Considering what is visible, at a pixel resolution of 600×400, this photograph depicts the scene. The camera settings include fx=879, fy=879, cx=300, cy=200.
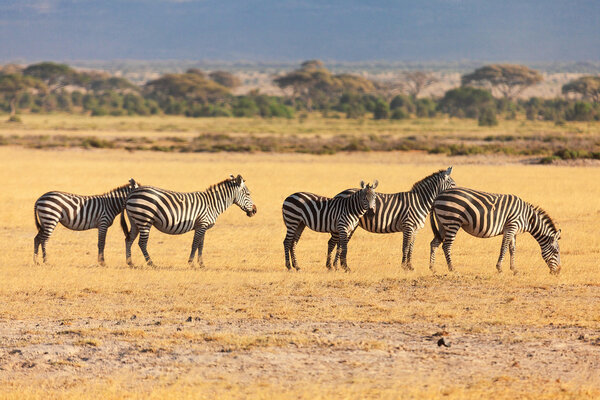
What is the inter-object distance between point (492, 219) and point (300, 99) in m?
97.9

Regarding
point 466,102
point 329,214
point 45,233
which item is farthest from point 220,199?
point 466,102

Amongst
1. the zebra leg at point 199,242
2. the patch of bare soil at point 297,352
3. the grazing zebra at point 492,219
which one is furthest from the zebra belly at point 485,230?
the zebra leg at point 199,242

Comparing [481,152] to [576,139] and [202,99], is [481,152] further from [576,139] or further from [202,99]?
[202,99]

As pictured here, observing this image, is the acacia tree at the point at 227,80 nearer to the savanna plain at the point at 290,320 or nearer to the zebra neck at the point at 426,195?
the savanna plain at the point at 290,320

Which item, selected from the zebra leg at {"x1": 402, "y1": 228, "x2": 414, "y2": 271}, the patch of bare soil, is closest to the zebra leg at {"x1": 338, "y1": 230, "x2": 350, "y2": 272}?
the zebra leg at {"x1": 402, "y1": 228, "x2": 414, "y2": 271}

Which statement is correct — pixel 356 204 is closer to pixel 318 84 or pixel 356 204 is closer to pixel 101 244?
pixel 101 244

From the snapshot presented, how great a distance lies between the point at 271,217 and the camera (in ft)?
67.8

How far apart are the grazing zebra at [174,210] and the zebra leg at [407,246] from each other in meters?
2.78

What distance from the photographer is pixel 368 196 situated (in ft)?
42.4

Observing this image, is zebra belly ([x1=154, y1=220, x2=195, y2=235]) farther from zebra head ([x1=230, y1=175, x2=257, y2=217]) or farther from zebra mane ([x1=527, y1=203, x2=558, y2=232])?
zebra mane ([x1=527, y1=203, x2=558, y2=232])

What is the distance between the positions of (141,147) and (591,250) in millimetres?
30265

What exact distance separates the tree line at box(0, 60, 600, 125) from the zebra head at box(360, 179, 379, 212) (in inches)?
2102

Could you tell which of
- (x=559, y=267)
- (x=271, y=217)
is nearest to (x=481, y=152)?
(x=271, y=217)

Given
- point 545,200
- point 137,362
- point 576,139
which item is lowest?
point 137,362
